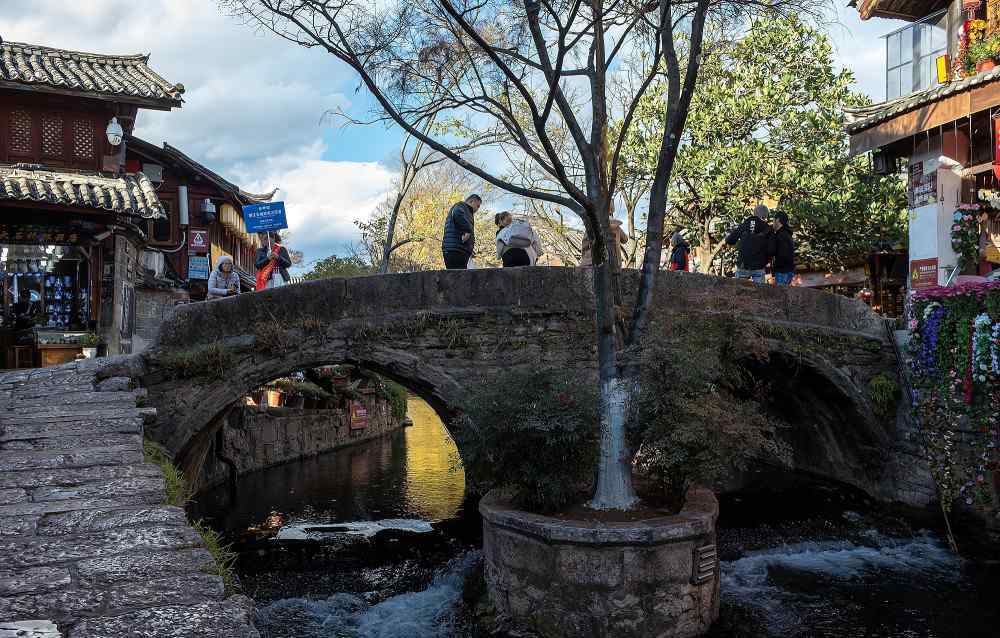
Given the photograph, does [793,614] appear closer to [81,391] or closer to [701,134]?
[81,391]

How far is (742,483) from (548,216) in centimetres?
1114

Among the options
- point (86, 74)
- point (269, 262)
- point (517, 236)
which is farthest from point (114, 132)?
point (517, 236)

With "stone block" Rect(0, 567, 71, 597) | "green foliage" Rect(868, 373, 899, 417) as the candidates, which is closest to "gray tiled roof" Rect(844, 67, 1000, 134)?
"green foliage" Rect(868, 373, 899, 417)

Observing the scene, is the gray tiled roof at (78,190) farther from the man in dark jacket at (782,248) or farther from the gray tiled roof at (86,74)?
the man in dark jacket at (782,248)

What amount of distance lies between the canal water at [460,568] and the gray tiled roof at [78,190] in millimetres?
4690

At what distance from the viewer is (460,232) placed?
10641mm

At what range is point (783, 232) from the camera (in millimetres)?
12531

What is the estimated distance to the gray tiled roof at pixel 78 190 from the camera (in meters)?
10.7

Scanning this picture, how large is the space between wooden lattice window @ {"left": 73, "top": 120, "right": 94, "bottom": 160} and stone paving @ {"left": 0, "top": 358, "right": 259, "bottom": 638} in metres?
8.33

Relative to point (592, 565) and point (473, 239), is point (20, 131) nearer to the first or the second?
point (473, 239)

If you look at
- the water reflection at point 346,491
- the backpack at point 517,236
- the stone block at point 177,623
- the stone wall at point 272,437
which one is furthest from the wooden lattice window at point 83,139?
the stone block at point 177,623

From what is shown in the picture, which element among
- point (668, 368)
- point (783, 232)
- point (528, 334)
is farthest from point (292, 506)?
point (783, 232)

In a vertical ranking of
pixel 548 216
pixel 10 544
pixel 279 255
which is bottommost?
pixel 10 544

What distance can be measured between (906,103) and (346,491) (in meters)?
11.4
